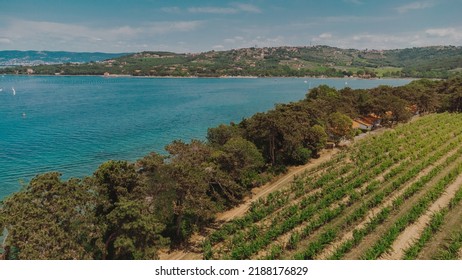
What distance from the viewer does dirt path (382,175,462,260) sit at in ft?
61.5

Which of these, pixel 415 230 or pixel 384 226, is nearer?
pixel 415 230

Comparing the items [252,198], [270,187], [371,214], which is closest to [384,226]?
[371,214]

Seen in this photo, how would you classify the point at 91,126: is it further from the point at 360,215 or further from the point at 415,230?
the point at 415,230

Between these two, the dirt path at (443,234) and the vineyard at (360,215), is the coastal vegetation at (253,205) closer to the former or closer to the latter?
the vineyard at (360,215)

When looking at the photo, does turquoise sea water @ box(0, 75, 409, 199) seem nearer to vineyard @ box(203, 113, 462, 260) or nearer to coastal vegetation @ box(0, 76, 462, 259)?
coastal vegetation @ box(0, 76, 462, 259)

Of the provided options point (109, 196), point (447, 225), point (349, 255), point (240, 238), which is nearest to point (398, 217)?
point (447, 225)

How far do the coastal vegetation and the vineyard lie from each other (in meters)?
0.10

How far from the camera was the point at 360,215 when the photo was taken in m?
23.2

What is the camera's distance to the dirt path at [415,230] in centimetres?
1875

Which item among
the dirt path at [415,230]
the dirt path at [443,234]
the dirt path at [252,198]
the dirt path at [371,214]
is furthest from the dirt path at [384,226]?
the dirt path at [252,198]

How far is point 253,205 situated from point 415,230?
1204 centimetres

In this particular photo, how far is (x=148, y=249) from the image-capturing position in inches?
664

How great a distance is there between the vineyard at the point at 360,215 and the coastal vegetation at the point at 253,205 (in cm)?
10
